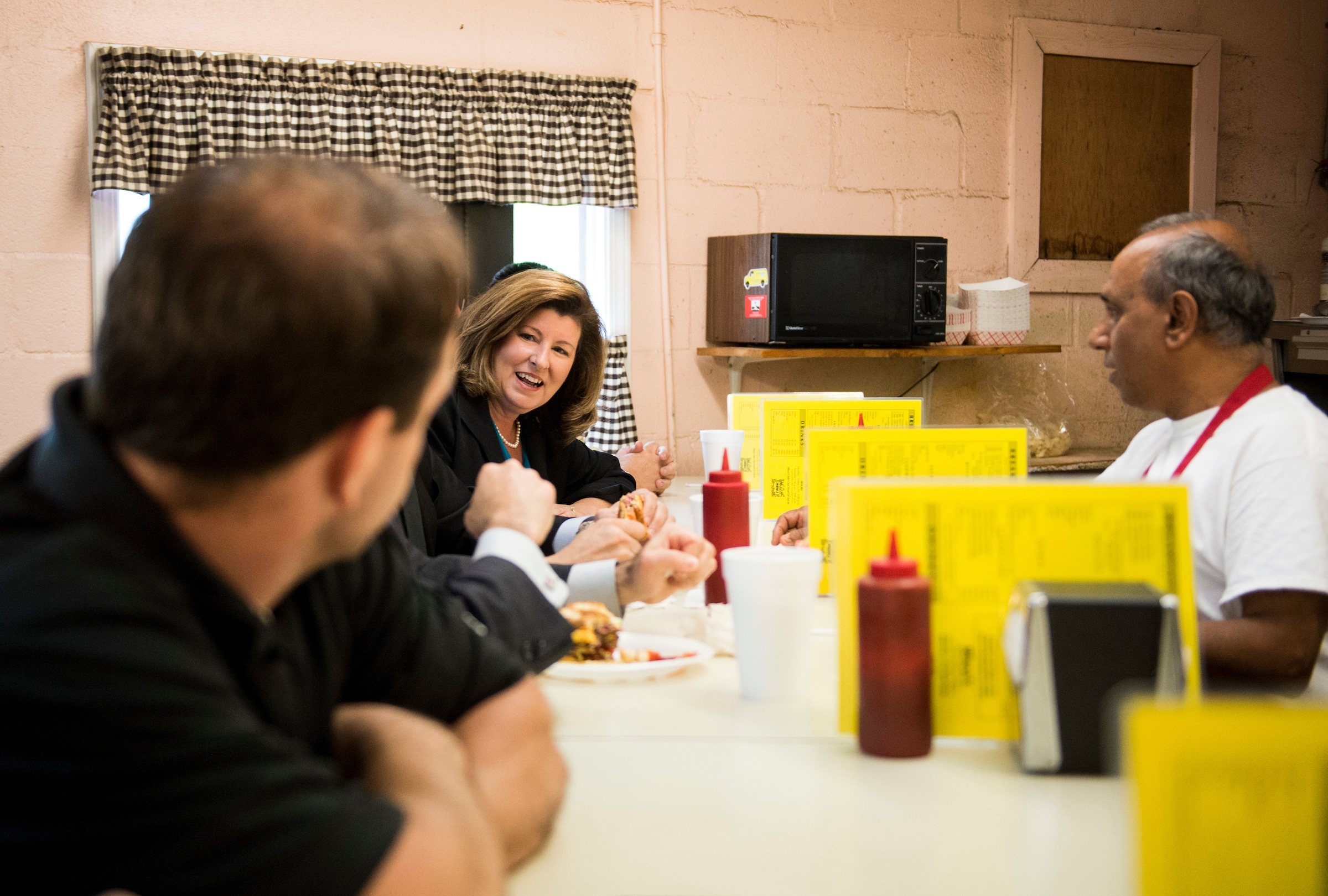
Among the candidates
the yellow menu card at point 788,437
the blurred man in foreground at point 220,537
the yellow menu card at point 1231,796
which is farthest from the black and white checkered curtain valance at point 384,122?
the yellow menu card at point 1231,796

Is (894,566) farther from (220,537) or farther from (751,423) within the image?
(751,423)

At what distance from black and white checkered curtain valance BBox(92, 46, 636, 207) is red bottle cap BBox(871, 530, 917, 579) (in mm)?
2925

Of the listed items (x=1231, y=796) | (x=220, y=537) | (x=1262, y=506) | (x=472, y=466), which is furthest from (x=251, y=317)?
(x=472, y=466)

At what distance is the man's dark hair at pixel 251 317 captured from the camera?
1.87ft

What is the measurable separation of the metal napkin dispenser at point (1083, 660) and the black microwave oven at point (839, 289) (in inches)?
113

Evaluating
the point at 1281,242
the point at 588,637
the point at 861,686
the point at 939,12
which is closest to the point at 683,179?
the point at 939,12

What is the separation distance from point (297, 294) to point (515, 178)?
343 cm

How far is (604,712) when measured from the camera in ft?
3.66

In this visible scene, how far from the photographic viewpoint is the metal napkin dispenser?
857mm

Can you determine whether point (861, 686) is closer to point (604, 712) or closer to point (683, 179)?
point (604, 712)

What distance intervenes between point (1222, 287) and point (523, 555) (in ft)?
3.62

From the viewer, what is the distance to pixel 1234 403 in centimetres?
155

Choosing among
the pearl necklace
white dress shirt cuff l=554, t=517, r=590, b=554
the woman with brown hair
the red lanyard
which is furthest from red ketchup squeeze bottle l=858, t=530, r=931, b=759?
the pearl necklace

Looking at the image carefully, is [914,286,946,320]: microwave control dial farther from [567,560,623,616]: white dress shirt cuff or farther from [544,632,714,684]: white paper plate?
[544,632,714,684]: white paper plate
